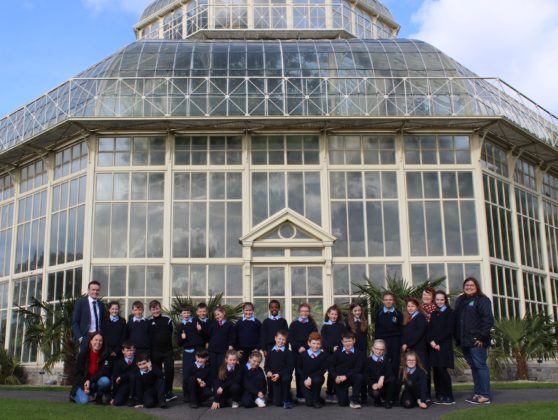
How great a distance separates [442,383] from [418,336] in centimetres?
80

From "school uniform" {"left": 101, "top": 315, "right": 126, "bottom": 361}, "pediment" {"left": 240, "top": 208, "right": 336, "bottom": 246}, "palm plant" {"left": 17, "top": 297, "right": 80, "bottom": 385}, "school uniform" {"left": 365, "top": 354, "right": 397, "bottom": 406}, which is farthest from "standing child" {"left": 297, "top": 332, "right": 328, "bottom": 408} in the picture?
"pediment" {"left": 240, "top": 208, "right": 336, "bottom": 246}

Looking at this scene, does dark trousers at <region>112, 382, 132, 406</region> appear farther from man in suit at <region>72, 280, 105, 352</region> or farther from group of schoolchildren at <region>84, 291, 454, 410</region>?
man in suit at <region>72, 280, 105, 352</region>

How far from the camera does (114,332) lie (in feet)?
37.5

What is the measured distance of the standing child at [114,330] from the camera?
11.4 meters

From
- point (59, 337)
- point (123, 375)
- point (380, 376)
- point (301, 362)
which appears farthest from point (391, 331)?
point (59, 337)

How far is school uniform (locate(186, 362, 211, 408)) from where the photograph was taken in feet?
35.2

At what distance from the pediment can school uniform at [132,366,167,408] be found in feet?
32.5

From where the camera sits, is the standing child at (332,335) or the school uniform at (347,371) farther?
the standing child at (332,335)

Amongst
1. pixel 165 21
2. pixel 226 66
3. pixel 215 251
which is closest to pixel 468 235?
pixel 215 251

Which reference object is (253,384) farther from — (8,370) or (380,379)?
(8,370)

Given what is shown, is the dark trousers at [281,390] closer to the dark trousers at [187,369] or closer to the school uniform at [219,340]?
the school uniform at [219,340]

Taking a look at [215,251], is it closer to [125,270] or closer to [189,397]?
[125,270]

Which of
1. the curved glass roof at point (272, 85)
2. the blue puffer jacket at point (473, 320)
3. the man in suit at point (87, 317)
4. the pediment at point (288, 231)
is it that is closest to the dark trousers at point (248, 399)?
the man in suit at point (87, 317)

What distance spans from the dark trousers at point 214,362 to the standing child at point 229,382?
0.45m
